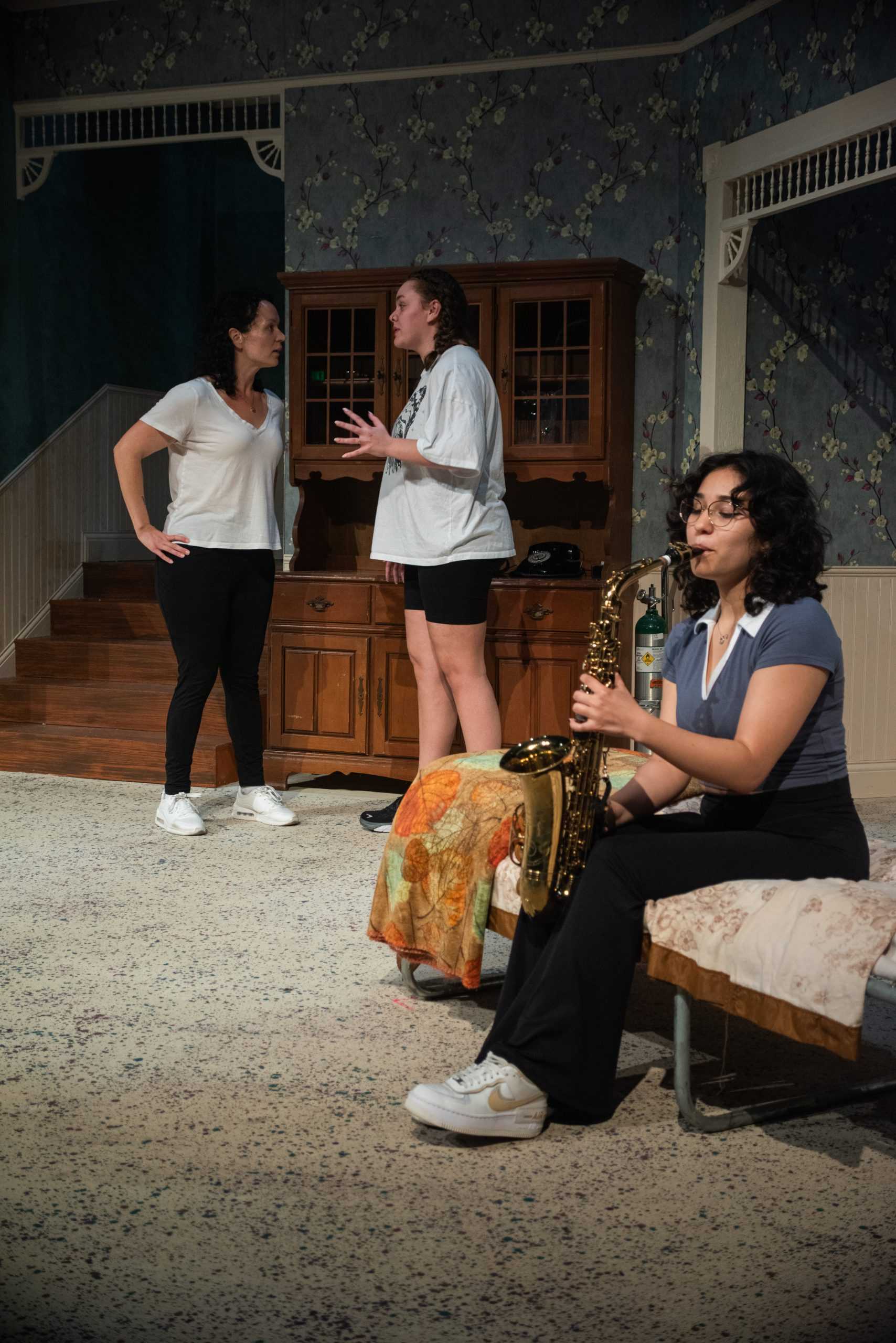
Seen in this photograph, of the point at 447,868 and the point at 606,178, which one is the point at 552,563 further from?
the point at 447,868

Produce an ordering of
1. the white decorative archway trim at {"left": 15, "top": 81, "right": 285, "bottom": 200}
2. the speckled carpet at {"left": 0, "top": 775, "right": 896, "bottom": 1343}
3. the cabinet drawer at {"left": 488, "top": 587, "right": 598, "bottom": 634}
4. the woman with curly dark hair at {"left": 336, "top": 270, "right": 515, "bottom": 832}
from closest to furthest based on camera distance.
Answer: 1. the speckled carpet at {"left": 0, "top": 775, "right": 896, "bottom": 1343}
2. the woman with curly dark hair at {"left": 336, "top": 270, "right": 515, "bottom": 832}
3. the cabinet drawer at {"left": 488, "top": 587, "right": 598, "bottom": 634}
4. the white decorative archway trim at {"left": 15, "top": 81, "right": 285, "bottom": 200}

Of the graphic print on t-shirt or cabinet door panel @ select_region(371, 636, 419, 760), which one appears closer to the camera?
the graphic print on t-shirt

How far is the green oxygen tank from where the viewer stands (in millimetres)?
4789

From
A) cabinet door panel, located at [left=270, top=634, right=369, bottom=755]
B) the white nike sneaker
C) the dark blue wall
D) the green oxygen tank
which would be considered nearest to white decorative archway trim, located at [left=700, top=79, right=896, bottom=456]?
the green oxygen tank

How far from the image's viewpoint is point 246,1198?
188 centimetres

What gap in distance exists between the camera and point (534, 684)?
4.68 meters

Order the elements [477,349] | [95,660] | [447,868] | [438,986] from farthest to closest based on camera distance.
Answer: [95,660]
[477,349]
[438,986]
[447,868]

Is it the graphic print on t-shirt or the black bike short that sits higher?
the graphic print on t-shirt

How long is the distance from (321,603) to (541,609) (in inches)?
32.3

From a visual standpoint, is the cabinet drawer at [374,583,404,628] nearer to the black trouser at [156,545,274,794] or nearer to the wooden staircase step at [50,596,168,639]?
the black trouser at [156,545,274,794]

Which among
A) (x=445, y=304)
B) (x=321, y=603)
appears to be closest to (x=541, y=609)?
(x=321, y=603)

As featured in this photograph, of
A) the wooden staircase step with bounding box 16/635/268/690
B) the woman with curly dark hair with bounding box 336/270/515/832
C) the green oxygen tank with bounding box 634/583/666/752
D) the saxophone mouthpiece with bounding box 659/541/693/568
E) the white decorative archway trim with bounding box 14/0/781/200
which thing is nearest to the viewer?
the saxophone mouthpiece with bounding box 659/541/693/568

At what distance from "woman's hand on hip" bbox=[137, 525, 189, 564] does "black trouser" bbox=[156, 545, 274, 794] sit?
0.03 metres

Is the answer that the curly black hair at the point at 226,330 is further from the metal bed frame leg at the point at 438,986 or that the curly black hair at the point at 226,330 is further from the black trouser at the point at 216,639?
the metal bed frame leg at the point at 438,986
